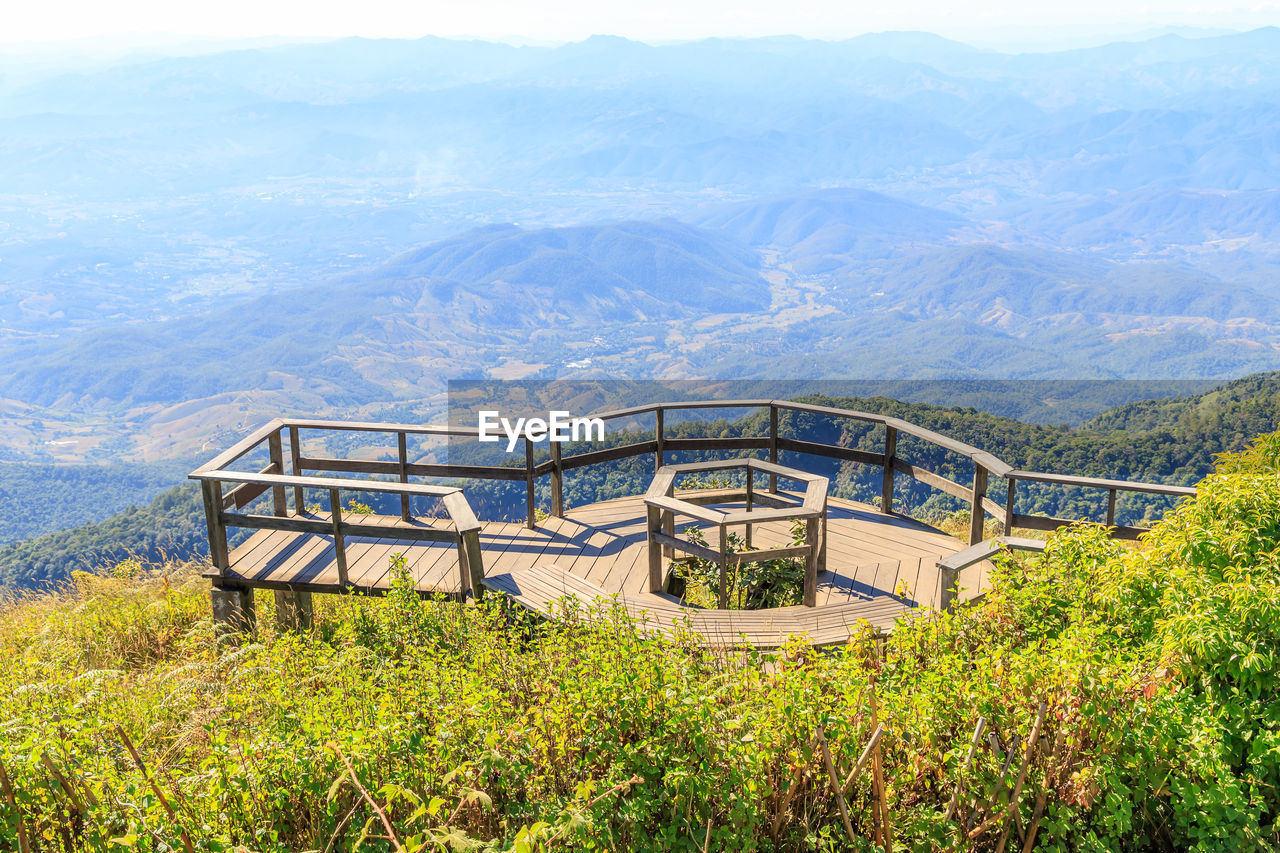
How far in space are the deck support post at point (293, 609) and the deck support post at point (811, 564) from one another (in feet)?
12.7

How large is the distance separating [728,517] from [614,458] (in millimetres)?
2580

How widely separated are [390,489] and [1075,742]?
4385 millimetres

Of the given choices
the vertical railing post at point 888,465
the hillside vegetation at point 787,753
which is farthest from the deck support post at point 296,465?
the vertical railing post at point 888,465

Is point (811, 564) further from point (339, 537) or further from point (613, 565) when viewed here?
point (339, 537)

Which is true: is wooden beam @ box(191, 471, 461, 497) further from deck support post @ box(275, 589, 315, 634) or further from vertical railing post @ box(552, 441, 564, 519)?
vertical railing post @ box(552, 441, 564, 519)

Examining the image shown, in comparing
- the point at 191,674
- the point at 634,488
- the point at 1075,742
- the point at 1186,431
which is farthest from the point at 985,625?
the point at 1186,431

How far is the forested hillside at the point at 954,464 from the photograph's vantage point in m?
14.3

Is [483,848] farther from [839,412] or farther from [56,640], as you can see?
[839,412]

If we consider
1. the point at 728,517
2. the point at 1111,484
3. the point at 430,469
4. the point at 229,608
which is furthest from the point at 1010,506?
the point at 229,608

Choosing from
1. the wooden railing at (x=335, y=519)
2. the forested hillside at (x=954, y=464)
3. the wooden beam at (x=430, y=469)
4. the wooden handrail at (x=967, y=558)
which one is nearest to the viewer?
the wooden handrail at (x=967, y=558)

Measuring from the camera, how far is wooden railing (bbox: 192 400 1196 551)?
6.20 meters

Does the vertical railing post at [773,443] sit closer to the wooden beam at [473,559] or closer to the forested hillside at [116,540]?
the wooden beam at [473,559]

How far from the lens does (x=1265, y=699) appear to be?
287 centimetres

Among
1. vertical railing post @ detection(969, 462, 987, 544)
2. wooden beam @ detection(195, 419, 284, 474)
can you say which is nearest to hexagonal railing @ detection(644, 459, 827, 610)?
vertical railing post @ detection(969, 462, 987, 544)
